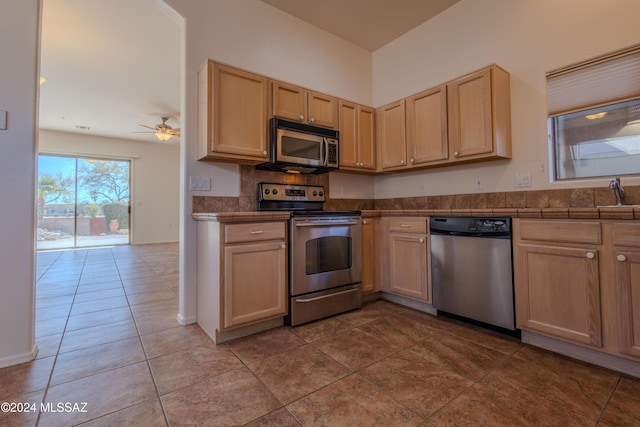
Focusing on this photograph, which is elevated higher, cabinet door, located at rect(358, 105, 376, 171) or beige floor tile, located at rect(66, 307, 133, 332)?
cabinet door, located at rect(358, 105, 376, 171)

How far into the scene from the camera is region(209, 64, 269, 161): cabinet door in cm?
224

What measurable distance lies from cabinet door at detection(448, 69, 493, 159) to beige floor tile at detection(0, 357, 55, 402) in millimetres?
3251

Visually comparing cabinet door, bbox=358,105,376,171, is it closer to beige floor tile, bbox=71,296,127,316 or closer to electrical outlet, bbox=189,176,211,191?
electrical outlet, bbox=189,176,211,191

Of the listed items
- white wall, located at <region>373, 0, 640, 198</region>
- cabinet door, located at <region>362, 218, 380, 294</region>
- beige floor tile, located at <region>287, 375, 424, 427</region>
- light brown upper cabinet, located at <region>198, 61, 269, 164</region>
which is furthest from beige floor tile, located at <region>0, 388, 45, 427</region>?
white wall, located at <region>373, 0, 640, 198</region>

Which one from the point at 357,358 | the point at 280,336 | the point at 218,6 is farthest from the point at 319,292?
the point at 218,6

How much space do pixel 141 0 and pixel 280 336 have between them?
11.0ft

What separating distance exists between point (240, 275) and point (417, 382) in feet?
4.16

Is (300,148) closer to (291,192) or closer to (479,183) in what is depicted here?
(291,192)

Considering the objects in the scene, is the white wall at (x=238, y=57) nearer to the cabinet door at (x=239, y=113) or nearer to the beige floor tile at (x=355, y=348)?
the cabinet door at (x=239, y=113)

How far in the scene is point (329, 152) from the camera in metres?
2.79

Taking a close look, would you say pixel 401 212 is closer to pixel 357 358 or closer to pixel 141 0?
pixel 357 358

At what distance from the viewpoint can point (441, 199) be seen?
9.59 ft

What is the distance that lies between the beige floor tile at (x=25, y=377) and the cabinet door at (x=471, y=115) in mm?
3251

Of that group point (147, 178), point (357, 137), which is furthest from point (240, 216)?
point (147, 178)
